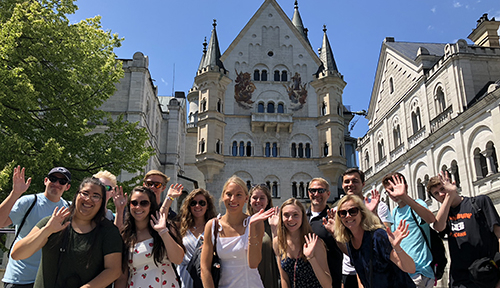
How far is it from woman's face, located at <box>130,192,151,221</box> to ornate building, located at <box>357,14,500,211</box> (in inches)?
690

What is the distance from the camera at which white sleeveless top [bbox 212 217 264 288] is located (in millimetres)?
4027

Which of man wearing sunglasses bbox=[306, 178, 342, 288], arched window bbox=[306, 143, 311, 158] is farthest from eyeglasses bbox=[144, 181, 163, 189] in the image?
arched window bbox=[306, 143, 311, 158]

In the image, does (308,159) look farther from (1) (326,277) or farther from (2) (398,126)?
(1) (326,277)

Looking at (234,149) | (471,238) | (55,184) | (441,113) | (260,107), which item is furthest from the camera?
(260,107)

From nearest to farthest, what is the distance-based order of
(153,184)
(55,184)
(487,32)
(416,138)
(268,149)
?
(55,184) → (153,184) → (487,32) → (416,138) → (268,149)

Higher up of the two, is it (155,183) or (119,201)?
(155,183)

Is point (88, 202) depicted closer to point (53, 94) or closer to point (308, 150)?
point (53, 94)

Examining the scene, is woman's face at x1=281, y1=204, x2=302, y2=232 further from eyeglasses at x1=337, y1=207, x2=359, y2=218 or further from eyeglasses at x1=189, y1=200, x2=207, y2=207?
eyeglasses at x1=189, y1=200, x2=207, y2=207

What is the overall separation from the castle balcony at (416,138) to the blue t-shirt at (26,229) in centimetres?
2353

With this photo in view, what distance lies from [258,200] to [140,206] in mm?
1657

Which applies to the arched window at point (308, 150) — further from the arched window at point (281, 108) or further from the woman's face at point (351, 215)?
the woman's face at point (351, 215)

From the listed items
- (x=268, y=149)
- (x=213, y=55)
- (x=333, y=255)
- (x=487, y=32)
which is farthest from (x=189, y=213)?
(x=213, y=55)

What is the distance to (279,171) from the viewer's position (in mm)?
37312

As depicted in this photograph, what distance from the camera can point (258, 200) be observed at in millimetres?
5246
